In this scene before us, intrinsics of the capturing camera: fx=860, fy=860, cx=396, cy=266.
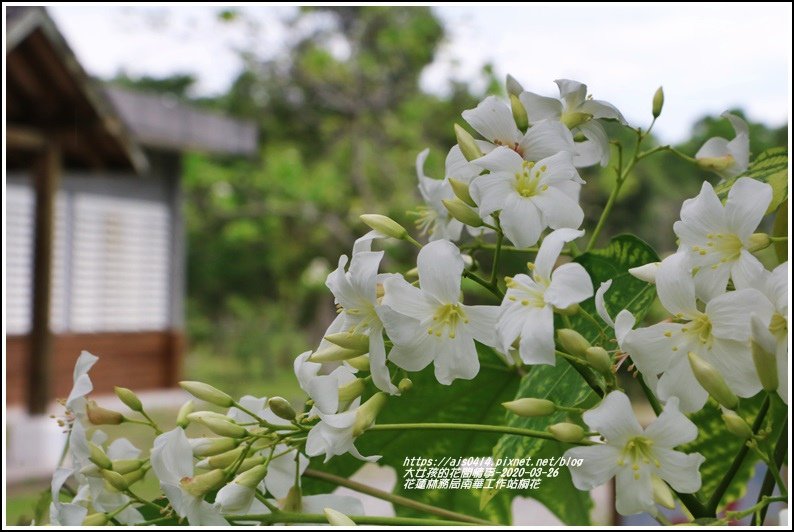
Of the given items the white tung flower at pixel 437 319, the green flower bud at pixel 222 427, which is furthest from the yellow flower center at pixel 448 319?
the green flower bud at pixel 222 427

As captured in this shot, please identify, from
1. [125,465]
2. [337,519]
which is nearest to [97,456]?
[125,465]

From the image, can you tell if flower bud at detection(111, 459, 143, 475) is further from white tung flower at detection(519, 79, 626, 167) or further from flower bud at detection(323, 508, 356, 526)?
white tung flower at detection(519, 79, 626, 167)

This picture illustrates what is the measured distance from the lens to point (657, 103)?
452mm

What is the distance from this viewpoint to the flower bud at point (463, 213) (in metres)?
0.36

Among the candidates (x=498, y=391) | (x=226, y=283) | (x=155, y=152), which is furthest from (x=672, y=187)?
(x=498, y=391)

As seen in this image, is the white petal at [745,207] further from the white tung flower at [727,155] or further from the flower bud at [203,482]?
the flower bud at [203,482]

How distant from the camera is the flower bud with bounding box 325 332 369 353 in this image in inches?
12.9

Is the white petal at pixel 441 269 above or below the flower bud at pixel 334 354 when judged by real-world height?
above

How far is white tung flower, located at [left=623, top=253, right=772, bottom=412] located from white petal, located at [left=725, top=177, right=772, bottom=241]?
28 millimetres

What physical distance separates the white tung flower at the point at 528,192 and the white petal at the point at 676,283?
0.04 m

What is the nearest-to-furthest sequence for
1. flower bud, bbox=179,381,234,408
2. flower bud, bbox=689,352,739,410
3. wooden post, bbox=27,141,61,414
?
flower bud, bbox=689,352,739,410, flower bud, bbox=179,381,234,408, wooden post, bbox=27,141,61,414

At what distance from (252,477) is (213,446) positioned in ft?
0.08

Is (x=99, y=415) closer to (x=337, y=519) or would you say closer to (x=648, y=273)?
(x=337, y=519)

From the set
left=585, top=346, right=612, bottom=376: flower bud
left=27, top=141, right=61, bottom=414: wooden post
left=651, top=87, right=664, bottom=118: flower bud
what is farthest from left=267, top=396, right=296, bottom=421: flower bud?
left=27, top=141, right=61, bottom=414: wooden post
